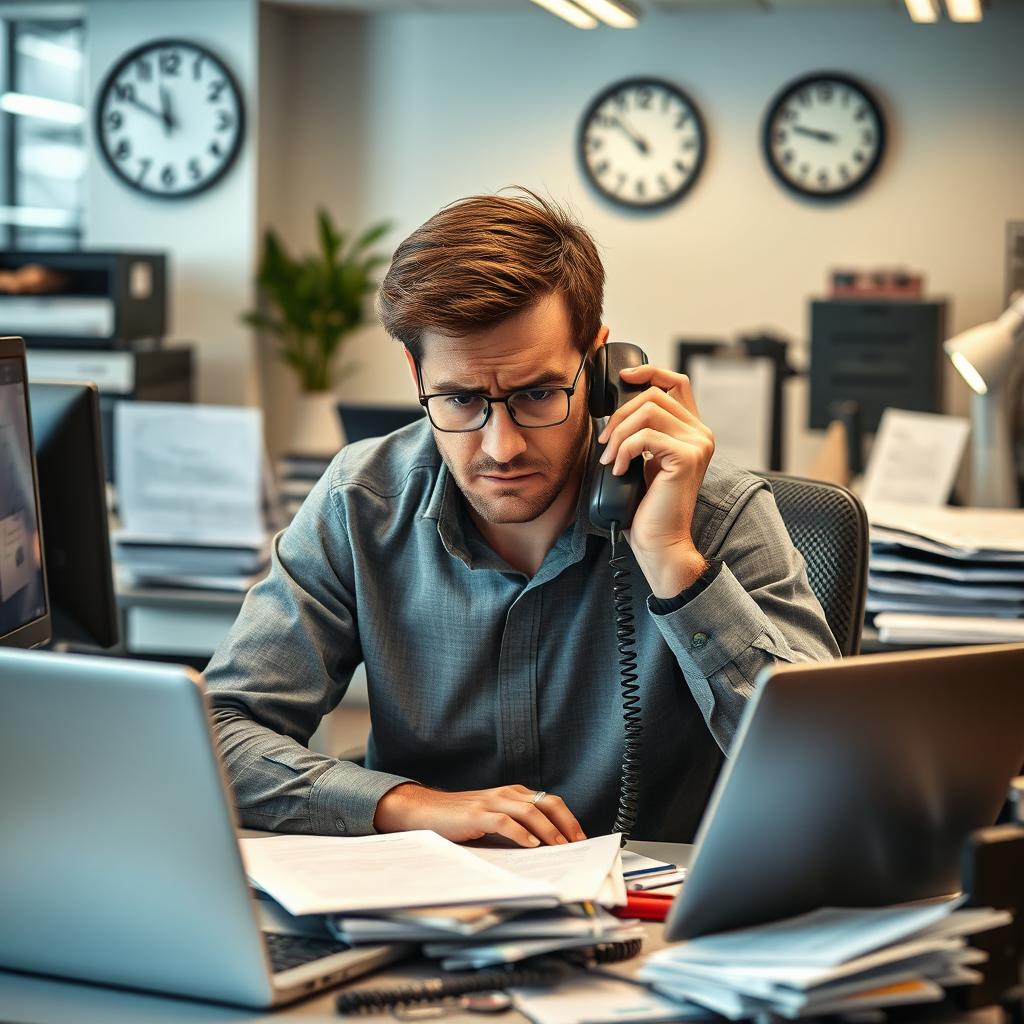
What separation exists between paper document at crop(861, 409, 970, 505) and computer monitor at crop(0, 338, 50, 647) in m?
1.90

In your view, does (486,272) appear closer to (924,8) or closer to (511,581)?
(511,581)

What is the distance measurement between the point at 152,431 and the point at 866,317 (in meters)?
2.92

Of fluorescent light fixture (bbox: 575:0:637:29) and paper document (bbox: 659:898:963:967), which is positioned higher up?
fluorescent light fixture (bbox: 575:0:637:29)

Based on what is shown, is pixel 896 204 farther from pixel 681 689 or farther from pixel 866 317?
pixel 681 689

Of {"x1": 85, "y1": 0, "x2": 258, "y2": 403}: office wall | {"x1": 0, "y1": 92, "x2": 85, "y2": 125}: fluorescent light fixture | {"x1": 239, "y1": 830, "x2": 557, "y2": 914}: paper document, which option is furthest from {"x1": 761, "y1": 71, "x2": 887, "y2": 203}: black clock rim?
{"x1": 239, "y1": 830, "x2": 557, "y2": 914}: paper document

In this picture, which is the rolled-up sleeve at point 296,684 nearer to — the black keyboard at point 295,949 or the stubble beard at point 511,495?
the stubble beard at point 511,495

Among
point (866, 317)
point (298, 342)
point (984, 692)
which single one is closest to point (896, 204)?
point (866, 317)

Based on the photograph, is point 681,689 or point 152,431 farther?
point 152,431

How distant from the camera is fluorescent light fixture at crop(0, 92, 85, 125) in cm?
606

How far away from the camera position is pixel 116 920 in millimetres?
902

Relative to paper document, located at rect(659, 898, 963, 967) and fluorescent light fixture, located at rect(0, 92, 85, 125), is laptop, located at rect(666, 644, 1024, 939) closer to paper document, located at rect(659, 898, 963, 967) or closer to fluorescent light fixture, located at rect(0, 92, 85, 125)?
paper document, located at rect(659, 898, 963, 967)

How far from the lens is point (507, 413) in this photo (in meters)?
1.40

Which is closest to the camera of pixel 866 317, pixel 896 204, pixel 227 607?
pixel 227 607

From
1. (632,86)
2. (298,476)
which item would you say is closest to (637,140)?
(632,86)
